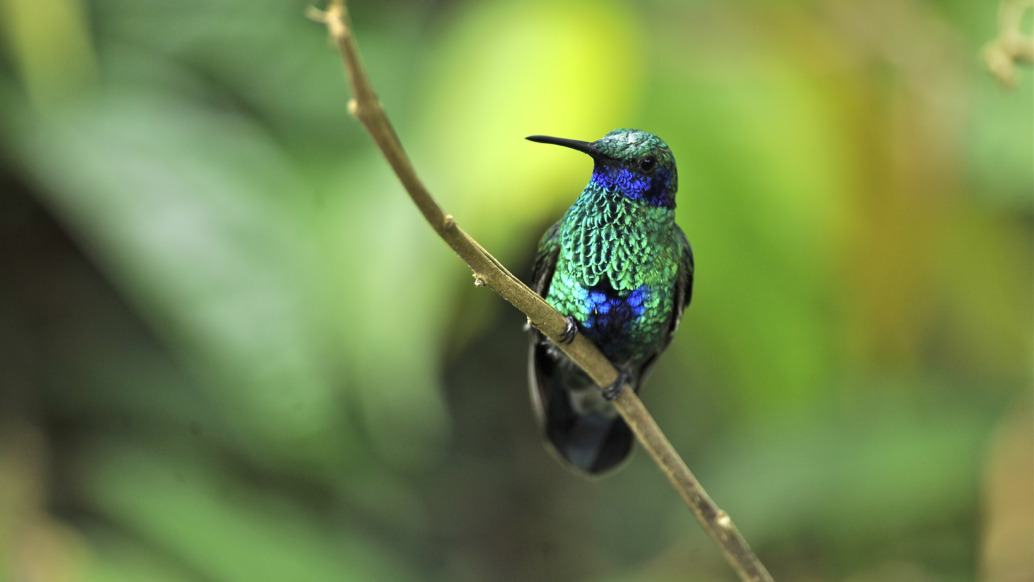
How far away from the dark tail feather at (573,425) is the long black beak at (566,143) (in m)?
0.56

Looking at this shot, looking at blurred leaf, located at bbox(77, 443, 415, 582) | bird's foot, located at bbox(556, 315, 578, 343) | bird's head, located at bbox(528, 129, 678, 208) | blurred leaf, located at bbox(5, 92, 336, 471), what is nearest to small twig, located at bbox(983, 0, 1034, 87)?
bird's head, located at bbox(528, 129, 678, 208)

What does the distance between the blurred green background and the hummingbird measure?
38cm

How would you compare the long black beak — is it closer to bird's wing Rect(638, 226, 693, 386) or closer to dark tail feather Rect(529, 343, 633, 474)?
bird's wing Rect(638, 226, 693, 386)

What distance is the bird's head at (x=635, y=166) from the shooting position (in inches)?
32.5

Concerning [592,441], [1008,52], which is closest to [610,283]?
[592,441]

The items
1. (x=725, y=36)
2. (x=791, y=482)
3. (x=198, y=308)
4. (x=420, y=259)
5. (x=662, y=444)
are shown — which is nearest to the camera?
(x=662, y=444)

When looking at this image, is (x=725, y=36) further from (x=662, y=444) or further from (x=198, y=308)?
(x=662, y=444)

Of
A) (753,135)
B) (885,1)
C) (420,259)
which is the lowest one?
(420,259)

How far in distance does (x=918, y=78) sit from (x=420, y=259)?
5.12 ft

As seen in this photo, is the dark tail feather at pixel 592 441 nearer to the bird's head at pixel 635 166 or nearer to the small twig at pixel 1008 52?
the bird's head at pixel 635 166

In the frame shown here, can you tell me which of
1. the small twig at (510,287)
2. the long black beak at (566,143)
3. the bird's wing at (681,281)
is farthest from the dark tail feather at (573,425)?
the long black beak at (566,143)

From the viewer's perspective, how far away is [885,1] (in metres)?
2.46

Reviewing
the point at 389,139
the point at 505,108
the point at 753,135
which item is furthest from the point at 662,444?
the point at 753,135

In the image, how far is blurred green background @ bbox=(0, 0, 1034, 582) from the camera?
6.34 feet
